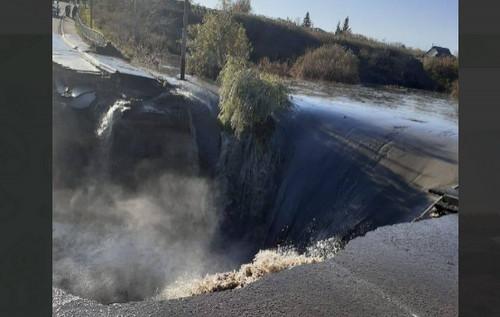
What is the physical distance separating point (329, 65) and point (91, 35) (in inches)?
214

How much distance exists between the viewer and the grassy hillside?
8.38 m

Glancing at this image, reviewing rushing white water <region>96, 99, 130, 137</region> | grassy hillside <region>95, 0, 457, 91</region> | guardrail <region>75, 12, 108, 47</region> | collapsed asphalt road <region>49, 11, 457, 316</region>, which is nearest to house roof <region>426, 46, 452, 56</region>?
grassy hillside <region>95, 0, 457, 91</region>

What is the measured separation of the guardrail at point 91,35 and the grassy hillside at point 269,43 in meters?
0.18

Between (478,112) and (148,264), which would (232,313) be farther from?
(148,264)

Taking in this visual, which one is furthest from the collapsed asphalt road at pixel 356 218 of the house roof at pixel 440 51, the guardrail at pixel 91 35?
the house roof at pixel 440 51

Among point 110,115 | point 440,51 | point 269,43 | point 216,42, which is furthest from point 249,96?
point 440,51

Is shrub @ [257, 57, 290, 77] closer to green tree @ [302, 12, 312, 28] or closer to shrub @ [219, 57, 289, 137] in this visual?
shrub @ [219, 57, 289, 137]

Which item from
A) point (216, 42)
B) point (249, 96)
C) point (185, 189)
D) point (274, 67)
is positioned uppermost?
point (216, 42)

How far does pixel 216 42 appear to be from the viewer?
29.8 feet

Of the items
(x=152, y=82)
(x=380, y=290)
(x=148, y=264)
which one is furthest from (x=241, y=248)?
(x=380, y=290)

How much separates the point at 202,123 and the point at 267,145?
1.71 meters

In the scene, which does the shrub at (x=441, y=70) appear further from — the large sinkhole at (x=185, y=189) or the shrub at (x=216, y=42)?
the shrub at (x=216, y=42)

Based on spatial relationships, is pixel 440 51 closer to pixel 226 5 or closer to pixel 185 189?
pixel 226 5

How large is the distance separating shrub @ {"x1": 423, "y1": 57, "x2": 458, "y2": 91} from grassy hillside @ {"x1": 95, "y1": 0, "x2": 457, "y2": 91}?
18 mm
